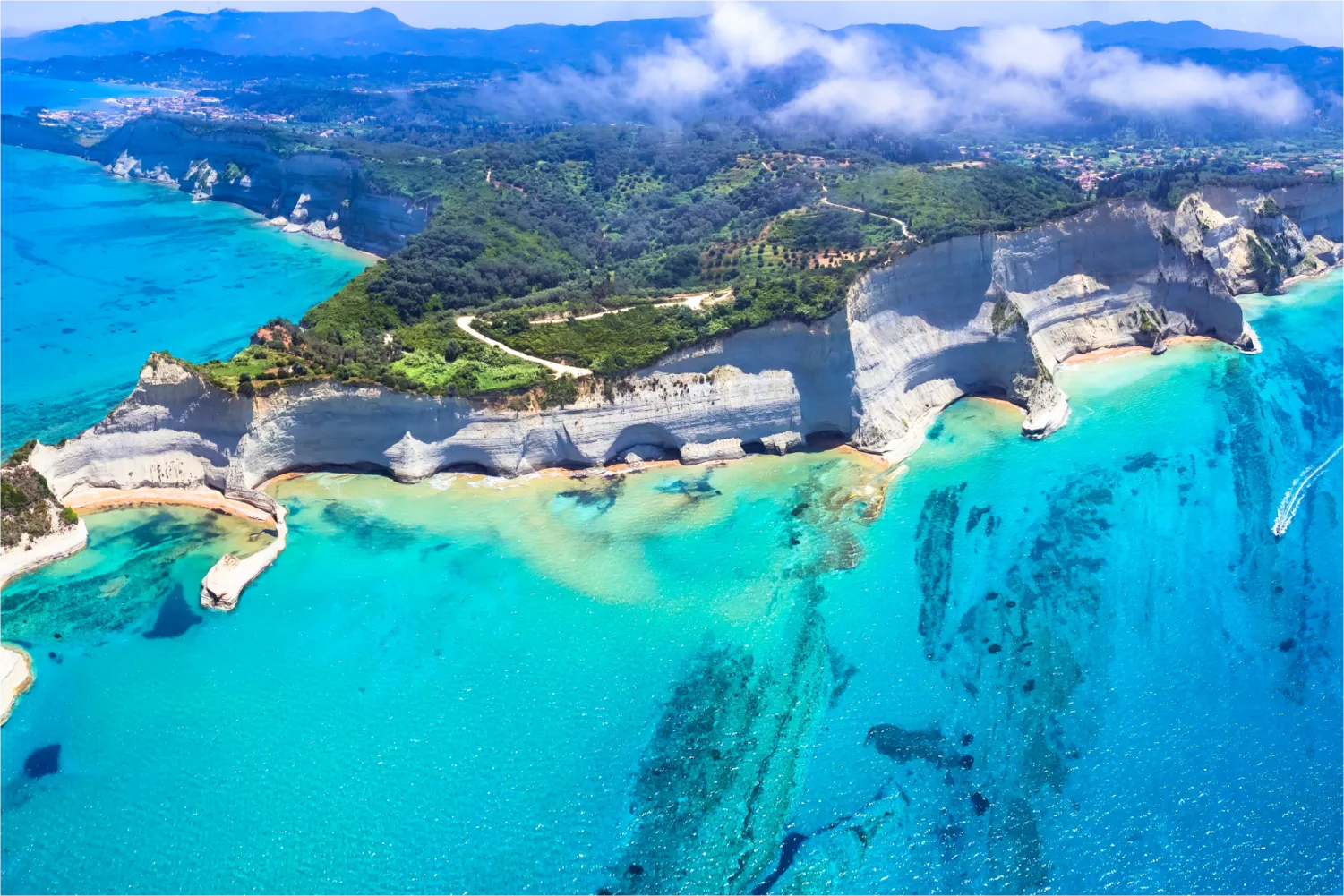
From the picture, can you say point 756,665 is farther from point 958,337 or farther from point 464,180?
point 464,180

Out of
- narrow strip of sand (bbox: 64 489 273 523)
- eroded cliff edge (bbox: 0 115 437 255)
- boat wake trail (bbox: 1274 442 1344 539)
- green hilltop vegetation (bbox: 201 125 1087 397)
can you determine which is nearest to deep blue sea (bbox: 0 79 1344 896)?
boat wake trail (bbox: 1274 442 1344 539)

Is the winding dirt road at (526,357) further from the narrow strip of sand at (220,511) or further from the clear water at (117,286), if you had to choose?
the clear water at (117,286)

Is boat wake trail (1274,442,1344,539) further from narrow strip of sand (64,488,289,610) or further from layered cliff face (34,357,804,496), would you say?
narrow strip of sand (64,488,289,610)

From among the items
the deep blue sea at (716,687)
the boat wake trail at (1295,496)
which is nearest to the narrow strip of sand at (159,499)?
the deep blue sea at (716,687)

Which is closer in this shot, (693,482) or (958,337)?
(693,482)

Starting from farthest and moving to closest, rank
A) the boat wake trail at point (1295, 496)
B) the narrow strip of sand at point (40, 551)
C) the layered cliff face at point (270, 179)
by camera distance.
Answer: the layered cliff face at point (270, 179), the boat wake trail at point (1295, 496), the narrow strip of sand at point (40, 551)

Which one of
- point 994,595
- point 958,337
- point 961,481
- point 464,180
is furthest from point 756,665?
point 464,180

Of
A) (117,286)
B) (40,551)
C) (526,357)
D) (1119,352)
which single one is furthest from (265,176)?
(1119,352)
